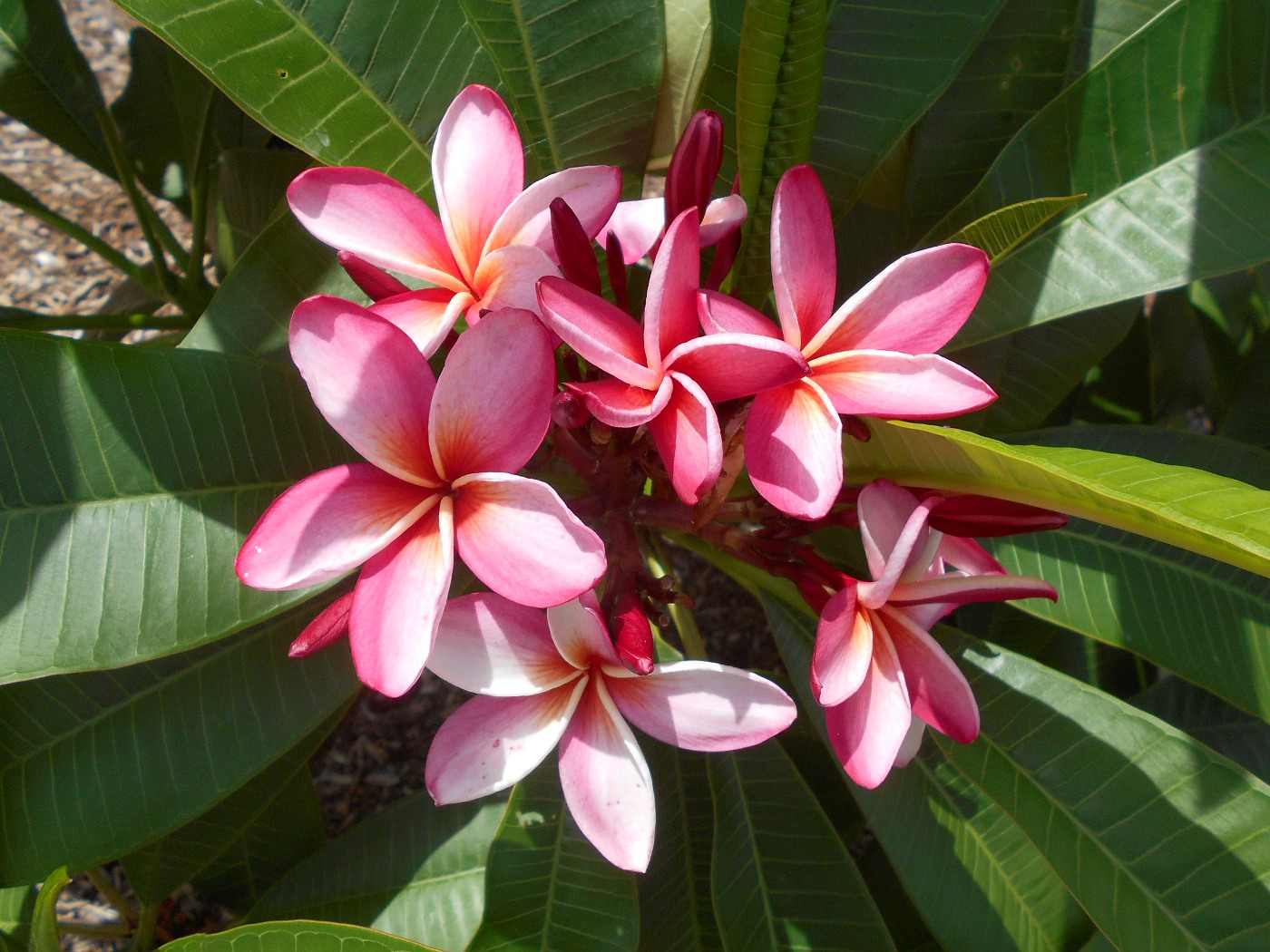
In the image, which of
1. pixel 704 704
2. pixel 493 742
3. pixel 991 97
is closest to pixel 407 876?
pixel 493 742

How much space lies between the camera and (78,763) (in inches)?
39.7

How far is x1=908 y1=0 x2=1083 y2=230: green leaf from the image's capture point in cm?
111

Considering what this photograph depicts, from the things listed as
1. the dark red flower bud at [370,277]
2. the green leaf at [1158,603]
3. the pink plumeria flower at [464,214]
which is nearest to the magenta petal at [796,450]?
the pink plumeria flower at [464,214]

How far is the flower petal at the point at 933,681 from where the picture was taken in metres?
0.69

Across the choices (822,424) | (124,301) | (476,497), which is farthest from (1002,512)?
(124,301)

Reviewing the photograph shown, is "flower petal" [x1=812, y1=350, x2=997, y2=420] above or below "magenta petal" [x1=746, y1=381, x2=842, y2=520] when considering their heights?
above

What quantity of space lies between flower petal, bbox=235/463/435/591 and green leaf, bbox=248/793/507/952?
0.81 metres

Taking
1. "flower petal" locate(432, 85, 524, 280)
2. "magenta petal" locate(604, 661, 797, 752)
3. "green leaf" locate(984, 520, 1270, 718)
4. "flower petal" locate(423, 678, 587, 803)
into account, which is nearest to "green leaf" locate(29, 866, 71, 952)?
"flower petal" locate(423, 678, 587, 803)

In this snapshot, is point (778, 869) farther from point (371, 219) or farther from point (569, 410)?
point (371, 219)

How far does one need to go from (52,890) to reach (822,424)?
0.96m

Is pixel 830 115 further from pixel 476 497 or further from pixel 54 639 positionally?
pixel 54 639

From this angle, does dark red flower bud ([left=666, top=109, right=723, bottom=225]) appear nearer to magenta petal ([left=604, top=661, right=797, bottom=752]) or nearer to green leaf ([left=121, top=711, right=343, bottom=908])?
magenta petal ([left=604, top=661, right=797, bottom=752])

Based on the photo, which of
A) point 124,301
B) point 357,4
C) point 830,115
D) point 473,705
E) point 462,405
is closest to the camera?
point 462,405

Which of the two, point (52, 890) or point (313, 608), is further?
point (313, 608)
